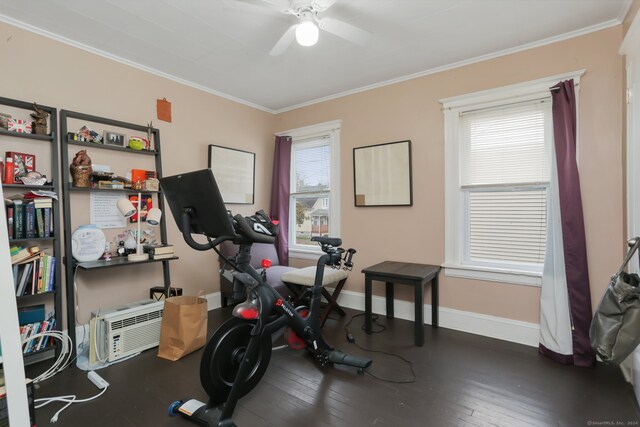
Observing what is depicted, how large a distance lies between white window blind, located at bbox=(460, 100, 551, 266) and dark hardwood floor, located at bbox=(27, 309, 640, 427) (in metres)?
0.89

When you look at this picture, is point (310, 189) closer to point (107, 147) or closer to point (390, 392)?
point (107, 147)

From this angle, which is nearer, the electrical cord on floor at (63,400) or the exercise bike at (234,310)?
the exercise bike at (234,310)

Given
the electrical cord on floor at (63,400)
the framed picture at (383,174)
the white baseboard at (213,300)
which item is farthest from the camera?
the white baseboard at (213,300)

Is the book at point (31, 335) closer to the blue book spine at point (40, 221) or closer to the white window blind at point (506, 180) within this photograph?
the blue book spine at point (40, 221)

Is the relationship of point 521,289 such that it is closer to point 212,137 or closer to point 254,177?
point 254,177

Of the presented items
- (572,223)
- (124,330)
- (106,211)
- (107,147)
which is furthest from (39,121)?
(572,223)

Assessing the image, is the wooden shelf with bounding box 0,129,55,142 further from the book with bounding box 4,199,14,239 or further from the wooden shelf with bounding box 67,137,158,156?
the book with bounding box 4,199,14,239

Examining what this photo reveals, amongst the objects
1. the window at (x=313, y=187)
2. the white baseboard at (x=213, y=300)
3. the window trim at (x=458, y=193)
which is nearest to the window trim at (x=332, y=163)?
the window at (x=313, y=187)

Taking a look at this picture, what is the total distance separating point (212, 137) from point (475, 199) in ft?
9.72

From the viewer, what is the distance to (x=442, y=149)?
10.4 ft

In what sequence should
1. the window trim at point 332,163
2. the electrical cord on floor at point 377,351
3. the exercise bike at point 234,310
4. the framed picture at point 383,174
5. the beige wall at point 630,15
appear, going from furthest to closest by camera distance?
1. the window trim at point 332,163
2. the framed picture at point 383,174
3. the electrical cord on floor at point 377,351
4. the beige wall at point 630,15
5. the exercise bike at point 234,310

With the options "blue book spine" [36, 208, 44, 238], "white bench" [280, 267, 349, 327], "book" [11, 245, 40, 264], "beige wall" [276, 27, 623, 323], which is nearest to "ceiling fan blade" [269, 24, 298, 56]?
"beige wall" [276, 27, 623, 323]

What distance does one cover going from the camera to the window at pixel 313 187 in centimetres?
392

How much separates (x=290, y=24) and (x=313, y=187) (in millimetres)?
2078
